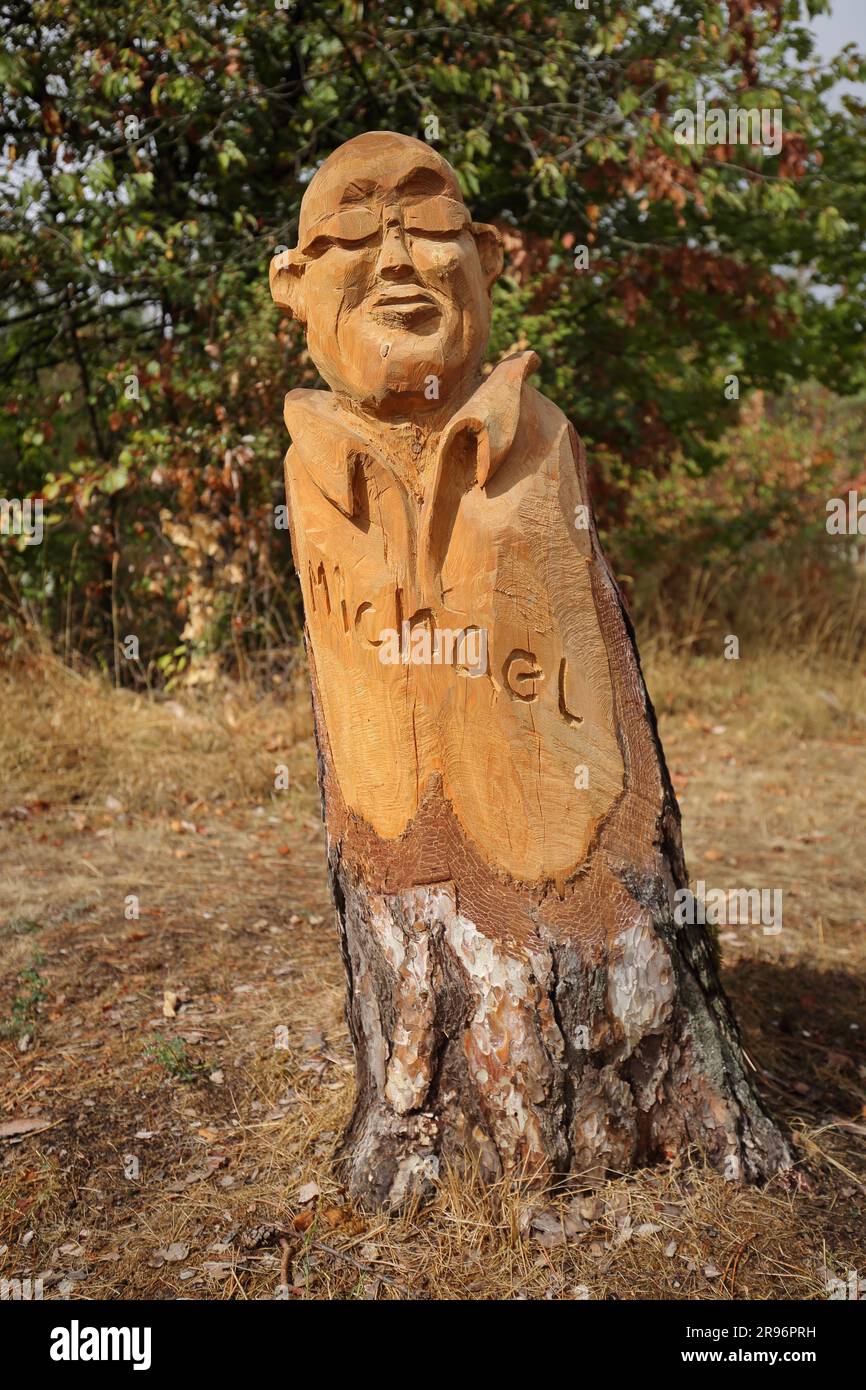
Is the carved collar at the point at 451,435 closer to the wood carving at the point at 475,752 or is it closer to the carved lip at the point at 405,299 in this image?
the wood carving at the point at 475,752

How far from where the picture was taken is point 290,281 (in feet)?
9.16

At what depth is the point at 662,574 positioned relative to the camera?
8547mm

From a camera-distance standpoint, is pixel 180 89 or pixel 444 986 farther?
pixel 180 89

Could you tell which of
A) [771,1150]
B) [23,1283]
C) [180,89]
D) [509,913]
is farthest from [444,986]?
[180,89]

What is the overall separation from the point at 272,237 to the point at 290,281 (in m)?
3.56

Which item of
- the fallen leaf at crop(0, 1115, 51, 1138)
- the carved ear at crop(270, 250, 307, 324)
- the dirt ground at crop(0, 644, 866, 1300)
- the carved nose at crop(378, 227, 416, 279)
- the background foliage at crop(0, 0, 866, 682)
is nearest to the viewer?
the dirt ground at crop(0, 644, 866, 1300)

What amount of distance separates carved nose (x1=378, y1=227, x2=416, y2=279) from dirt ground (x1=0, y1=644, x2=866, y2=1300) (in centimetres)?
206

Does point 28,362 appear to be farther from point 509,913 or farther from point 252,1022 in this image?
point 509,913

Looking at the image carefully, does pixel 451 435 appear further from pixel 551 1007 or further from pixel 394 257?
pixel 551 1007

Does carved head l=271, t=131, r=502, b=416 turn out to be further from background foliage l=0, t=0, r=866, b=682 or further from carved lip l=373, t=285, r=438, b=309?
background foliage l=0, t=0, r=866, b=682

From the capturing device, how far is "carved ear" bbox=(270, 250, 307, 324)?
2742 millimetres

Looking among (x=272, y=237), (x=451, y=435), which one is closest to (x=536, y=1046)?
(x=451, y=435)

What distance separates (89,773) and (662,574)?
→ 15.1 ft

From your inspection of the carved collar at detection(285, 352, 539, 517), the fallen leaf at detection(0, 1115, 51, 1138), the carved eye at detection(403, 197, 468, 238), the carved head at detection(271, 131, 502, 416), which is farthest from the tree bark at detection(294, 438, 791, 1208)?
the fallen leaf at detection(0, 1115, 51, 1138)
